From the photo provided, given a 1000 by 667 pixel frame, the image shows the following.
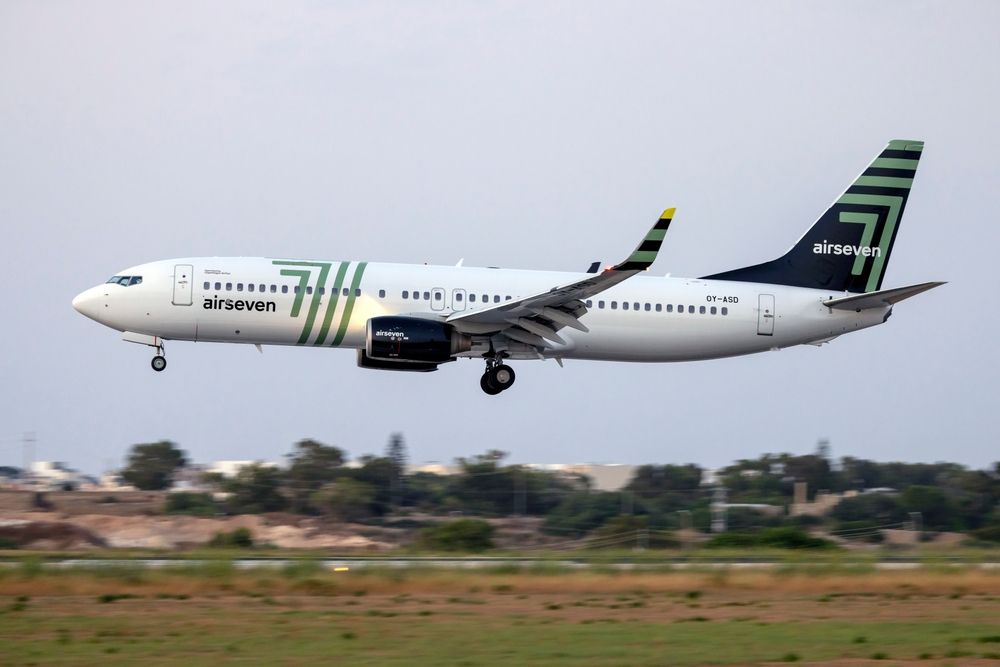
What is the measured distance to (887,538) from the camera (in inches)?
1783

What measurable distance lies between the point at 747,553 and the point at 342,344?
523 inches

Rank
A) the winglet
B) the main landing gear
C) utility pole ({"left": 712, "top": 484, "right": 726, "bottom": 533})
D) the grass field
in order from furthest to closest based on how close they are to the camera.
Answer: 1. utility pole ({"left": 712, "top": 484, "right": 726, "bottom": 533})
2. the main landing gear
3. the winglet
4. the grass field

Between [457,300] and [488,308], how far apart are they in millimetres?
1213

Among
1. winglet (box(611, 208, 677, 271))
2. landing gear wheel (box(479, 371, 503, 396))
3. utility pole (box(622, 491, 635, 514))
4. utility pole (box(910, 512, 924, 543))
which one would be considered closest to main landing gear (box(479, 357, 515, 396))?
landing gear wheel (box(479, 371, 503, 396))

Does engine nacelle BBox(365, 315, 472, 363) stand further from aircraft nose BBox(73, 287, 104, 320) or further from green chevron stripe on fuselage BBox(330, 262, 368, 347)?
aircraft nose BBox(73, 287, 104, 320)

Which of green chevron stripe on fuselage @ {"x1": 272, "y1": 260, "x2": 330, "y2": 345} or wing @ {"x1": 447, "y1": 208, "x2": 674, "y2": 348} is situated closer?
wing @ {"x1": 447, "y1": 208, "x2": 674, "y2": 348}

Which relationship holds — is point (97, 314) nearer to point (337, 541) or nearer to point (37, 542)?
point (37, 542)

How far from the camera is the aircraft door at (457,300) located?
1412 inches

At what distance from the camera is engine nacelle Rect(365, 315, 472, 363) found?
112 feet

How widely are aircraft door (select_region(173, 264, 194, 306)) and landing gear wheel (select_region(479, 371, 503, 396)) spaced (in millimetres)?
8527

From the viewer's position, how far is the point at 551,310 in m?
34.8

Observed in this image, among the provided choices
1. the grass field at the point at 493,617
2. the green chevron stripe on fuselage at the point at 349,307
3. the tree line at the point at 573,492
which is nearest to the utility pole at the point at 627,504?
the tree line at the point at 573,492

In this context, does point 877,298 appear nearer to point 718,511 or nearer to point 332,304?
point 718,511

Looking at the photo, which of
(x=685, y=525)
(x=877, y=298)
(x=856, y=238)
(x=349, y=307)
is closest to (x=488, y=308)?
(x=349, y=307)
